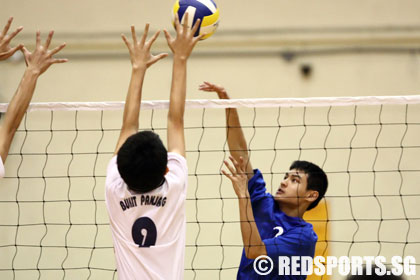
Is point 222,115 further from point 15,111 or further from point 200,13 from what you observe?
point 15,111

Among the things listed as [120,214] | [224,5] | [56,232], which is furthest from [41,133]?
[120,214]

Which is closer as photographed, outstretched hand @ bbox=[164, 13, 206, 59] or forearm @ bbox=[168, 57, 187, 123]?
forearm @ bbox=[168, 57, 187, 123]

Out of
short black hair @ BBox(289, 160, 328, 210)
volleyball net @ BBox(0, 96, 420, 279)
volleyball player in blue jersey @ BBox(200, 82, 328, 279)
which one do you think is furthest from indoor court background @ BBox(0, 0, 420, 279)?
volleyball player in blue jersey @ BBox(200, 82, 328, 279)

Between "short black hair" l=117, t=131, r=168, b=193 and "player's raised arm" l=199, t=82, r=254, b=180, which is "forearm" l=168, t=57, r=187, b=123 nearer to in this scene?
"short black hair" l=117, t=131, r=168, b=193

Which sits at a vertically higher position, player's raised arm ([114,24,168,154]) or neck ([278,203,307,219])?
player's raised arm ([114,24,168,154])

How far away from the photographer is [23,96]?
3.19 metres

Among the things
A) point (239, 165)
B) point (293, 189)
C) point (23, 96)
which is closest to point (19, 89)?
point (23, 96)

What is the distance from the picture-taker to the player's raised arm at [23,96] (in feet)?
9.95

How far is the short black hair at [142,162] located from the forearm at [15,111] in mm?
707

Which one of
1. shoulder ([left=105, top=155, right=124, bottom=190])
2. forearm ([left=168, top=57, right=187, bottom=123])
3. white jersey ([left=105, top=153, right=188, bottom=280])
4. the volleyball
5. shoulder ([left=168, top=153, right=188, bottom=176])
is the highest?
the volleyball

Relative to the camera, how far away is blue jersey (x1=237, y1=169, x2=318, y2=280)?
3744 millimetres

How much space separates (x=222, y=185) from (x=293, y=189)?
325 centimetres

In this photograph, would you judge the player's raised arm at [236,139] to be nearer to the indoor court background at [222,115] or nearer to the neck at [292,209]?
the neck at [292,209]

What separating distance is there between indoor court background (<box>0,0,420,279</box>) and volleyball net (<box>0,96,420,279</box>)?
0.02 m
